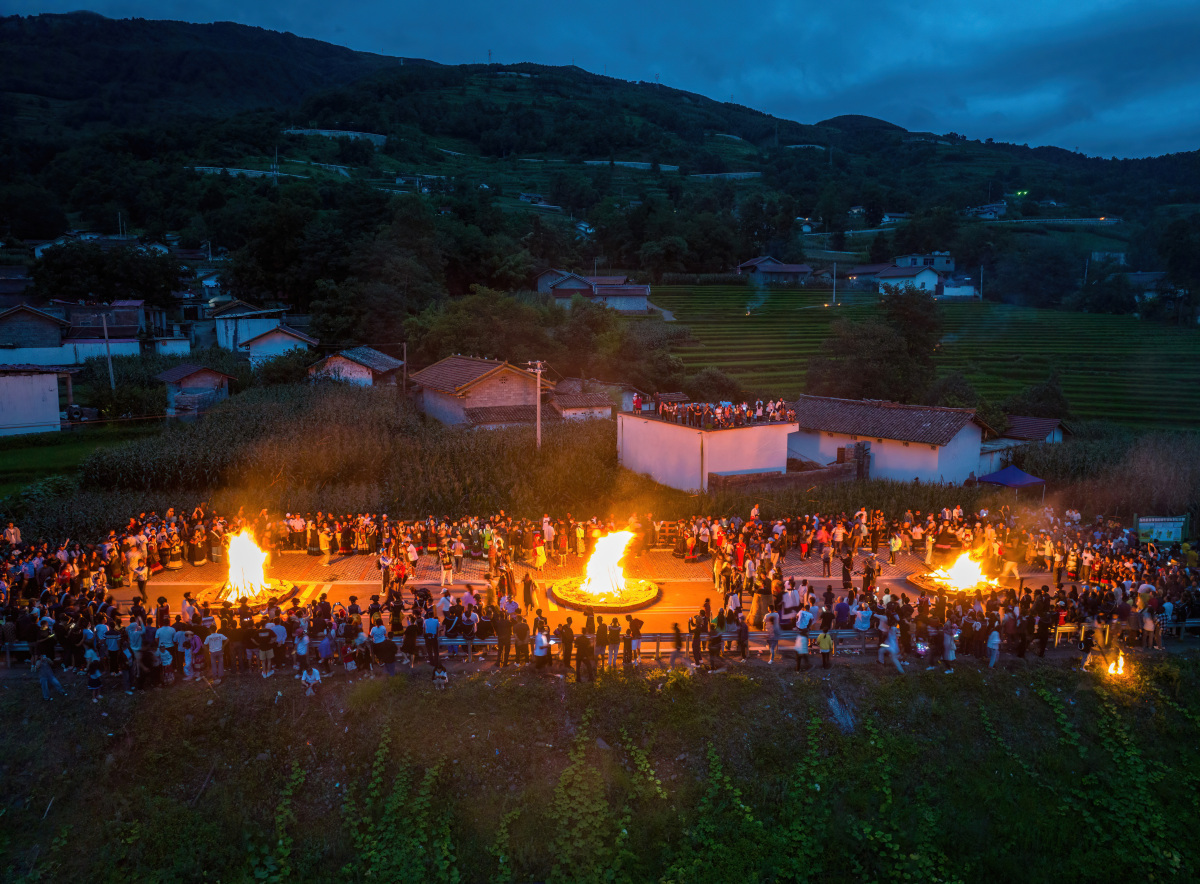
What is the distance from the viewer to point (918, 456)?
26109mm

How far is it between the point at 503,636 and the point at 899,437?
60.0 ft

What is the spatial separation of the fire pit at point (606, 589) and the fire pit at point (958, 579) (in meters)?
6.16

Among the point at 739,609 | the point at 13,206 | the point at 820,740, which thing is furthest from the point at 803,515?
the point at 13,206

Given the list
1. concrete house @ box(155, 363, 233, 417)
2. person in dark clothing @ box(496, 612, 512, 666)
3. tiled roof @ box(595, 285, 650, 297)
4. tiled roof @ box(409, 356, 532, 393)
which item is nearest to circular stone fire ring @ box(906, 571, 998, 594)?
→ person in dark clothing @ box(496, 612, 512, 666)

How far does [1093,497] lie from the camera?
24594 millimetres

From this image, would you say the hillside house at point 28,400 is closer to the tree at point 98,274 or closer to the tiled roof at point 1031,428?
the tree at point 98,274

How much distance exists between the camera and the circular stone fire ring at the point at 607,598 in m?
15.7

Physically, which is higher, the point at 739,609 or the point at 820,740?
the point at 739,609

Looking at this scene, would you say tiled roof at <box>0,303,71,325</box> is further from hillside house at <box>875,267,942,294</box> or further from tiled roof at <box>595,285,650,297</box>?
hillside house at <box>875,267,942,294</box>

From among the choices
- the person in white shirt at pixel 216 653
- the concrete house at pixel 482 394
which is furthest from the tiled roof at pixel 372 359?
the person in white shirt at pixel 216 653

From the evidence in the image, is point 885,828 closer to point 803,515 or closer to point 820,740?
point 820,740

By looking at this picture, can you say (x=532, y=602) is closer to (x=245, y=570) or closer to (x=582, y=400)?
(x=245, y=570)

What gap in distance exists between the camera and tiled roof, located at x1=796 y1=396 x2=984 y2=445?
25.9 m

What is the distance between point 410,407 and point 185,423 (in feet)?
27.9
